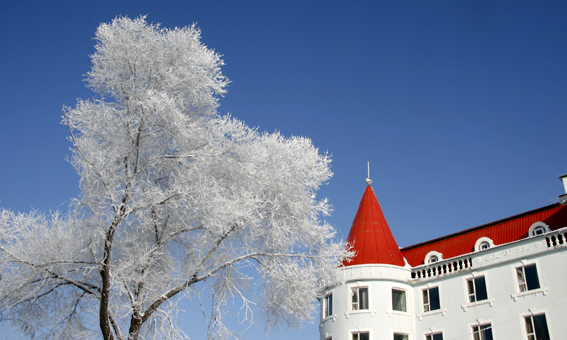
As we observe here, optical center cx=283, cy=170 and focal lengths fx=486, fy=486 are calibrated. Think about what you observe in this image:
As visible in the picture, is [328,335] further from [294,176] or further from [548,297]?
[294,176]

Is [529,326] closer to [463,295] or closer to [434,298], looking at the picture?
[463,295]

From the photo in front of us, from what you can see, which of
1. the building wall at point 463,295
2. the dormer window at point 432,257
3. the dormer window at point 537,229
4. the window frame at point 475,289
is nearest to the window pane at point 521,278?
the building wall at point 463,295

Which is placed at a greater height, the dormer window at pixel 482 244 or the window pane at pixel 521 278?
the dormer window at pixel 482 244

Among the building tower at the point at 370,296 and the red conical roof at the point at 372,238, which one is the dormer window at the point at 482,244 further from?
the red conical roof at the point at 372,238

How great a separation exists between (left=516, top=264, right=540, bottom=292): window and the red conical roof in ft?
22.1

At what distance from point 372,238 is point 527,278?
8.50m

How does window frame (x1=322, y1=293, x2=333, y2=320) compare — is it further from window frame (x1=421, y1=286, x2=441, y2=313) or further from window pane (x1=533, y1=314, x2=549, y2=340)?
window pane (x1=533, y1=314, x2=549, y2=340)

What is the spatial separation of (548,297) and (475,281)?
3.70 meters

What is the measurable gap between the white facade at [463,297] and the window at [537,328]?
0.04 metres

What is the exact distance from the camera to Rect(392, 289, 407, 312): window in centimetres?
2625

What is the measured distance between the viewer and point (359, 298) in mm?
26078

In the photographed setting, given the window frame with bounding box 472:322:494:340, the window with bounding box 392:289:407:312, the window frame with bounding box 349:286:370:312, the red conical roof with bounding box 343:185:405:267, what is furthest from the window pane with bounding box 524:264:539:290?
the window frame with bounding box 349:286:370:312

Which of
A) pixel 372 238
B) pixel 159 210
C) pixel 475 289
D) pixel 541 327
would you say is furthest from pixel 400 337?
pixel 159 210

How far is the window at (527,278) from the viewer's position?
73.5 ft
